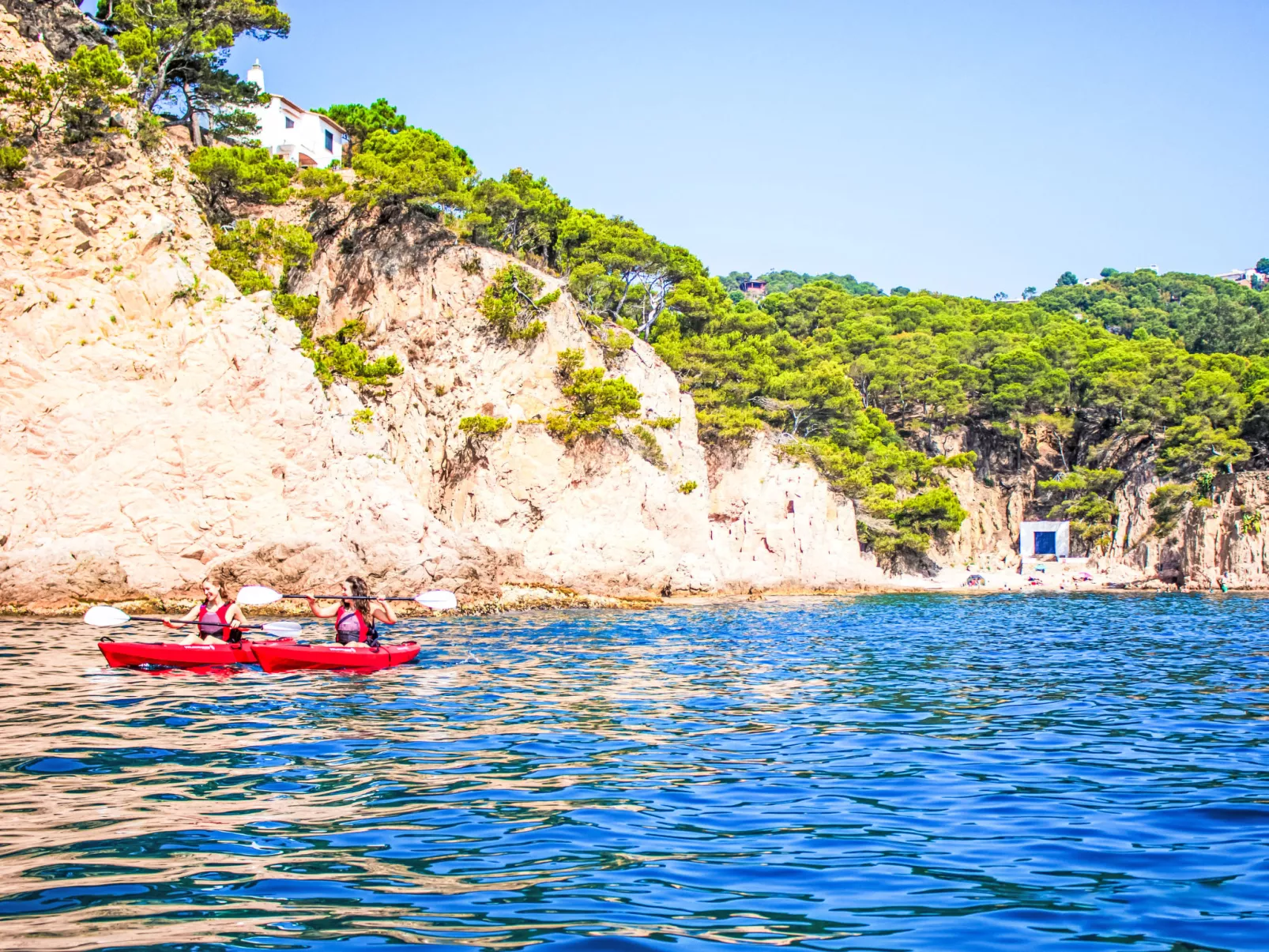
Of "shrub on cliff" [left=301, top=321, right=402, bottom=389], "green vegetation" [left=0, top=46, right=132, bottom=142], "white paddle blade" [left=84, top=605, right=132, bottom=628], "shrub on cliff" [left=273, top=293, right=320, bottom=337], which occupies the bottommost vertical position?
"white paddle blade" [left=84, top=605, right=132, bottom=628]

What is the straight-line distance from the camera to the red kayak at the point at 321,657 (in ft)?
52.9

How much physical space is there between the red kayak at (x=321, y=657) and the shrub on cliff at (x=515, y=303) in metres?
26.1

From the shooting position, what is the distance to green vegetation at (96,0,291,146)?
36.7 meters

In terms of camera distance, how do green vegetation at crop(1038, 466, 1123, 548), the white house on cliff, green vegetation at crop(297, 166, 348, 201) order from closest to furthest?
green vegetation at crop(297, 166, 348, 201) < the white house on cliff < green vegetation at crop(1038, 466, 1123, 548)

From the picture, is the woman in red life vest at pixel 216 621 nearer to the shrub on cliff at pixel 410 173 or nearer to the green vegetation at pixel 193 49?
the green vegetation at pixel 193 49

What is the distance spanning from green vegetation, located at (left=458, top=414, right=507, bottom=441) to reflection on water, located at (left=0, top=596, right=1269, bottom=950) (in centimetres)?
2213

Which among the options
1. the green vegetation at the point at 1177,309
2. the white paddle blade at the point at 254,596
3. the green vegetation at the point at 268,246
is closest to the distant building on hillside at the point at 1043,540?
the green vegetation at the point at 1177,309

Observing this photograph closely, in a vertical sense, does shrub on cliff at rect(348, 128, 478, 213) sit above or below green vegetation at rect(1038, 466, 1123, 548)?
above

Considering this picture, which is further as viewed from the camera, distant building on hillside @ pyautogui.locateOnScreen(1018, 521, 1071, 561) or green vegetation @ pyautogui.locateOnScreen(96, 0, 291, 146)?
distant building on hillside @ pyautogui.locateOnScreen(1018, 521, 1071, 561)

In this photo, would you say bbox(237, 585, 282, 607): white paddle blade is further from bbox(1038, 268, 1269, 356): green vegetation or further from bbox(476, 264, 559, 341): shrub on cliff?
bbox(1038, 268, 1269, 356): green vegetation

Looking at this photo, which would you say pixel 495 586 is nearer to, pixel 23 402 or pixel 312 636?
pixel 312 636

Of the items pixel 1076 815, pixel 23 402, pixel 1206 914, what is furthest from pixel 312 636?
pixel 1206 914

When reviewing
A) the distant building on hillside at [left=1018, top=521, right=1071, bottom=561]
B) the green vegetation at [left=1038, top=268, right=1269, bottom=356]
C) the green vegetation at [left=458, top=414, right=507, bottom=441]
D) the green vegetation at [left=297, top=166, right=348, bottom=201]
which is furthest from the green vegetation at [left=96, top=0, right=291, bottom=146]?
the green vegetation at [left=1038, top=268, right=1269, bottom=356]

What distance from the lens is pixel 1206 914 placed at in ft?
18.5
